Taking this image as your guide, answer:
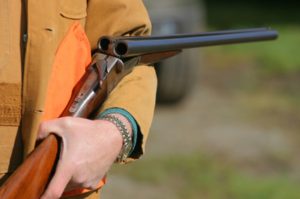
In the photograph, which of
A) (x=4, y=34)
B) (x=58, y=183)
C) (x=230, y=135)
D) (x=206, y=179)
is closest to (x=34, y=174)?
(x=58, y=183)

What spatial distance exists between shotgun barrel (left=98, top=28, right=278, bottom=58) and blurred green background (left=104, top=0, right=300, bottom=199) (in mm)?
3349

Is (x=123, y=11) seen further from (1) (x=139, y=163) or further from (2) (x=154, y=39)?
(1) (x=139, y=163)

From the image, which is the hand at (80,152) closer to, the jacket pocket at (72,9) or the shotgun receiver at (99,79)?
the shotgun receiver at (99,79)

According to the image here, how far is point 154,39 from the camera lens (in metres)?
2.55

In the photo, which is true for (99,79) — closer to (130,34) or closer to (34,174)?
(130,34)

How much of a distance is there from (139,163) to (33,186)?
5031mm

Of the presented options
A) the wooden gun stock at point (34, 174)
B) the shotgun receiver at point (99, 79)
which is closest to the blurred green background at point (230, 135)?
the shotgun receiver at point (99, 79)

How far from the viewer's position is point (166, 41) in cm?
261

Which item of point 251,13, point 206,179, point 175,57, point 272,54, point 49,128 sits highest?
point 49,128

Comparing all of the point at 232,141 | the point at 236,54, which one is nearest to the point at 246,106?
the point at 232,141

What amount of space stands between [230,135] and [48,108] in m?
5.90

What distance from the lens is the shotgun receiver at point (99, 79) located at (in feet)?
6.99

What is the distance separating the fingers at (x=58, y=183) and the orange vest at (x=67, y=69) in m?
0.21

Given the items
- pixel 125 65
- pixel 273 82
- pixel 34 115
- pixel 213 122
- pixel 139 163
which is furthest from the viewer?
pixel 273 82
